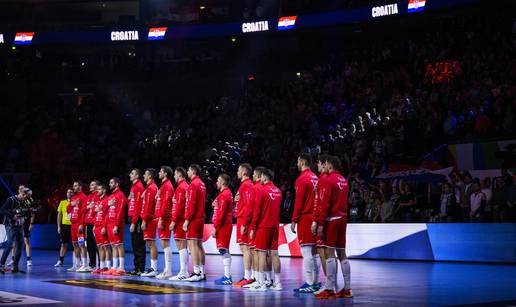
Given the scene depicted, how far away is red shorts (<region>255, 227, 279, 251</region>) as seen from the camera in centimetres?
1550

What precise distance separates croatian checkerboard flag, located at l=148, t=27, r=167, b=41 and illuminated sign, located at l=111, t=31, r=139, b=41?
886 mm

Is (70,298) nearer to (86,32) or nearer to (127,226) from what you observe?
(127,226)

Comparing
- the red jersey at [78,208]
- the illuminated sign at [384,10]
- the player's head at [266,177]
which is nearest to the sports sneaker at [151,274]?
the red jersey at [78,208]

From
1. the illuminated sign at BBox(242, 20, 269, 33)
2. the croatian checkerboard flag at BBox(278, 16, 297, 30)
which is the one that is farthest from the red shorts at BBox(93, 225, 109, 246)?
the illuminated sign at BBox(242, 20, 269, 33)

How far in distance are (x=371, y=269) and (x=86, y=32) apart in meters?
30.5

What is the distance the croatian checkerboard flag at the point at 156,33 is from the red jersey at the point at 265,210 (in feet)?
99.4

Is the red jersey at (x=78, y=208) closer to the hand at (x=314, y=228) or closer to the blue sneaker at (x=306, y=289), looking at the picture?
the blue sneaker at (x=306, y=289)

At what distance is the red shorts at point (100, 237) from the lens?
20.5m

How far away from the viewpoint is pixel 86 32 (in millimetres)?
46688

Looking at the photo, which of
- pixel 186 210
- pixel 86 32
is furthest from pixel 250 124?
pixel 186 210

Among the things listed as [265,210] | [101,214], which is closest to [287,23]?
[101,214]

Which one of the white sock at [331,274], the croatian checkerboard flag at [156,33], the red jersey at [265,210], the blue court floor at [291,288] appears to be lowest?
the blue court floor at [291,288]

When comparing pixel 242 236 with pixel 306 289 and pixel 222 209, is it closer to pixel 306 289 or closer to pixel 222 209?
pixel 222 209

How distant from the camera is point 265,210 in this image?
15633mm
